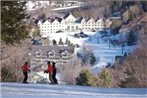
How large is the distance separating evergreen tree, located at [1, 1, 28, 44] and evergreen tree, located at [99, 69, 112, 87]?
5.96 feet

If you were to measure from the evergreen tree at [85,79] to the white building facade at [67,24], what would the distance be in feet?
2.99

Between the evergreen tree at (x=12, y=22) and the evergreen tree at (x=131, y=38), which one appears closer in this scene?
the evergreen tree at (x=12, y=22)

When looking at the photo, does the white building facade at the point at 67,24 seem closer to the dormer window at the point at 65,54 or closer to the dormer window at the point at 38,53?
the dormer window at the point at 38,53

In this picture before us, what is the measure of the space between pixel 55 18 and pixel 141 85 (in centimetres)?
218

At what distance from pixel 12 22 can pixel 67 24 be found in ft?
4.73

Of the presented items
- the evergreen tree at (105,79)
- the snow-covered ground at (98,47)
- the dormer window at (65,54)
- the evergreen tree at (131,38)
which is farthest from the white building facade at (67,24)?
the evergreen tree at (105,79)

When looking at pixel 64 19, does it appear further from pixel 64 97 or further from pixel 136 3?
pixel 64 97

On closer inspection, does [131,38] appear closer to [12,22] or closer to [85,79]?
[85,79]

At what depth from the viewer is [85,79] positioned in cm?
768

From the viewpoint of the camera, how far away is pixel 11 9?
6641 millimetres

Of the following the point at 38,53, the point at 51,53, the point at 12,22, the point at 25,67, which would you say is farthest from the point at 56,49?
the point at 12,22

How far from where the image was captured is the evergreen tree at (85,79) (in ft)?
25.0

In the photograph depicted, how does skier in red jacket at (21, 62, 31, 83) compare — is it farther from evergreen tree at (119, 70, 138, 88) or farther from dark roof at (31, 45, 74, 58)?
evergreen tree at (119, 70, 138, 88)

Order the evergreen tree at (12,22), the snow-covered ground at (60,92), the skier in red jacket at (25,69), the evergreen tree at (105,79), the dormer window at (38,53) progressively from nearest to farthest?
the snow-covered ground at (60,92)
the evergreen tree at (12,22)
the skier in red jacket at (25,69)
the evergreen tree at (105,79)
the dormer window at (38,53)
